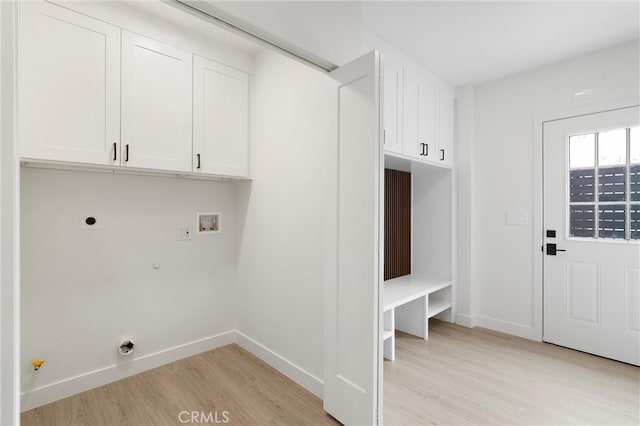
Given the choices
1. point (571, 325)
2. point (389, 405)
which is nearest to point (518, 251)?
point (571, 325)

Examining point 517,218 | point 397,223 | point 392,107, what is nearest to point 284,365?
point 397,223

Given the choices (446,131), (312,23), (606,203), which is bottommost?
(606,203)

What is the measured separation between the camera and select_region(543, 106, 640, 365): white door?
2553 mm

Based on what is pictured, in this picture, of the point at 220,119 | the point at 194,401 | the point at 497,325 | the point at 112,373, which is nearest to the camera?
the point at 194,401

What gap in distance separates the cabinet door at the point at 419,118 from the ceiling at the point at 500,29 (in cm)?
24

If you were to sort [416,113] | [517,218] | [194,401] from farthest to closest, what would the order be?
[517,218]
[416,113]
[194,401]

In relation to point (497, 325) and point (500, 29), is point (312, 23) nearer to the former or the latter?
point (500, 29)

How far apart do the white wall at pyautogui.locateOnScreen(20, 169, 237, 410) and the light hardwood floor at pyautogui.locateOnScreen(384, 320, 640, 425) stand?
1.72 meters

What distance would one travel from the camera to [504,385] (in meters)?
2.24

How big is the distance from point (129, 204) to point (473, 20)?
2.90 metres

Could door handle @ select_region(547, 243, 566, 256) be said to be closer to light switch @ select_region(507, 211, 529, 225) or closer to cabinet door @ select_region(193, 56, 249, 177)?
light switch @ select_region(507, 211, 529, 225)

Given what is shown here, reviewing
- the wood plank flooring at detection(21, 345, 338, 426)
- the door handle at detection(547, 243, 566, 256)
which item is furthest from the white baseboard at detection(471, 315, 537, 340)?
the wood plank flooring at detection(21, 345, 338, 426)

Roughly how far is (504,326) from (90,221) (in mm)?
3887

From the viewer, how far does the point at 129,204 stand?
236 cm
